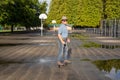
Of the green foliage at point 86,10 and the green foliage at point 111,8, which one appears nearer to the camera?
the green foliage at point 111,8

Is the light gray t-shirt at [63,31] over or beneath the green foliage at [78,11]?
beneath

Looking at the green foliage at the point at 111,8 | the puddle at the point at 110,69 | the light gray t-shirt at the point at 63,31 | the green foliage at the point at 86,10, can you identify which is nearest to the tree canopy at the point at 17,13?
the green foliage at the point at 86,10

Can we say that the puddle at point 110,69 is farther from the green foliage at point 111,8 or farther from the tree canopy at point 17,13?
the green foliage at point 111,8

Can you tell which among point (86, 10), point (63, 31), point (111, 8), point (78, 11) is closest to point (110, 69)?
point (63, 31)

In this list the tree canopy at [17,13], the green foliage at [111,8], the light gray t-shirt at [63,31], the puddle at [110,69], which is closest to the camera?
the puddle at [110,69]

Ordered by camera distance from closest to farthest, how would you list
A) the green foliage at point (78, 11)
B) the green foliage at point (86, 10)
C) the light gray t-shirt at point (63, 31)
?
1. the light gray t-shirt at point (63, 31)
2. the green foliage at point (86, 10)
3. the green foliage at point (78, 11)

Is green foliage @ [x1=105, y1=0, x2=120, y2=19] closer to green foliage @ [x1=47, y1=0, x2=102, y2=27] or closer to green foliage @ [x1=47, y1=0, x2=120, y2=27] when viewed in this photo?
green foliage @ [x1=47, y1=0, x2=120, y2=27]

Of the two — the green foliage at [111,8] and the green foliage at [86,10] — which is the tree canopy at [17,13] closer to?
the green foliage at [86,10]

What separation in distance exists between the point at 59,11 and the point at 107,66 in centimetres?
10538

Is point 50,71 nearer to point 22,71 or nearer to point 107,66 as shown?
point 22,71

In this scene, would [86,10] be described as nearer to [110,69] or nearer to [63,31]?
[63,31]

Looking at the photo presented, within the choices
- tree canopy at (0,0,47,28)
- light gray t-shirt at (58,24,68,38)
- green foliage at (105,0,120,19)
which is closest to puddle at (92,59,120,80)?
light gray t-shirt at (58,24,68,38)

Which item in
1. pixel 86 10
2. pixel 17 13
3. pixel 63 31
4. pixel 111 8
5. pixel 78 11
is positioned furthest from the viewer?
pixel 78 11

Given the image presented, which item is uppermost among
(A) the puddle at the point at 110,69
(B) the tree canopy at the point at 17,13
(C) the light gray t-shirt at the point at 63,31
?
(B) the tree canopy at the point at 17,13
